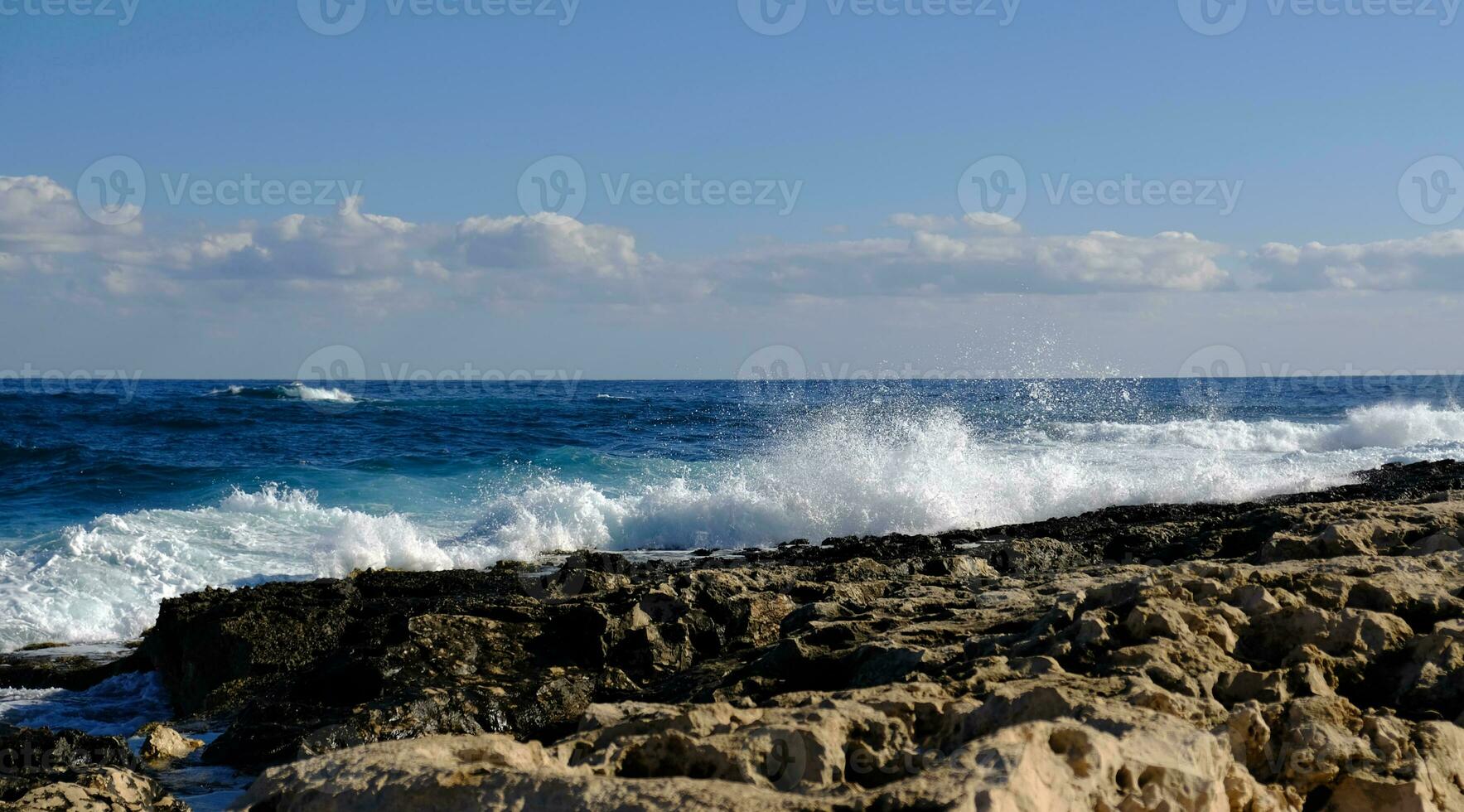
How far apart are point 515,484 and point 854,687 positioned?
53.8 feet

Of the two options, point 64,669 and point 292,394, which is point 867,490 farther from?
point 292,394

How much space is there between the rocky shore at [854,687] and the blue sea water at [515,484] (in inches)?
174

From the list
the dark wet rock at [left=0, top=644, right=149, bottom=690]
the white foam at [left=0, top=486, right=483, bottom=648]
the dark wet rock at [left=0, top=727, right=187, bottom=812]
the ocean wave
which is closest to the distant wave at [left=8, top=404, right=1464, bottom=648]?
the white foam at [left=0, top=486, right=483, bottom=648]

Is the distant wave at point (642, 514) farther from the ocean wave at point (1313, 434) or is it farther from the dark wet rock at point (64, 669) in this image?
the ocean wave at point (1313, 434)

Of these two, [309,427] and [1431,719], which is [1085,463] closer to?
[1431,719]

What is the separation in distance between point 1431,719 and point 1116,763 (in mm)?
1589

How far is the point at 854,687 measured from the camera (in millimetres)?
4621

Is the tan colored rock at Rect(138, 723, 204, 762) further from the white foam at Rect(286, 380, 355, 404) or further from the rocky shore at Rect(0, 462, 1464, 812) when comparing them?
the white foam at Rect(286, 380, 355, 404)

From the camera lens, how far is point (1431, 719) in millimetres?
3893

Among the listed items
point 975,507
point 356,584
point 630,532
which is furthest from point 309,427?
point 356,584

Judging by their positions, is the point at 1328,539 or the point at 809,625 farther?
the point at 1328,539

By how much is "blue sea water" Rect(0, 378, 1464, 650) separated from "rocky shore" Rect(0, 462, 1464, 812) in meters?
4.43

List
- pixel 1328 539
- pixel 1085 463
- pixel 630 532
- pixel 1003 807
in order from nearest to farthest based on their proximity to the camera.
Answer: pixel 1003 807 → pixel 1328 539 → pixel 630 532 → pixel 1085 463

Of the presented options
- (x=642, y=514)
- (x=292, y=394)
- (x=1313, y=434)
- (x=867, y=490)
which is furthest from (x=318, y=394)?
(x=867, y=490)
